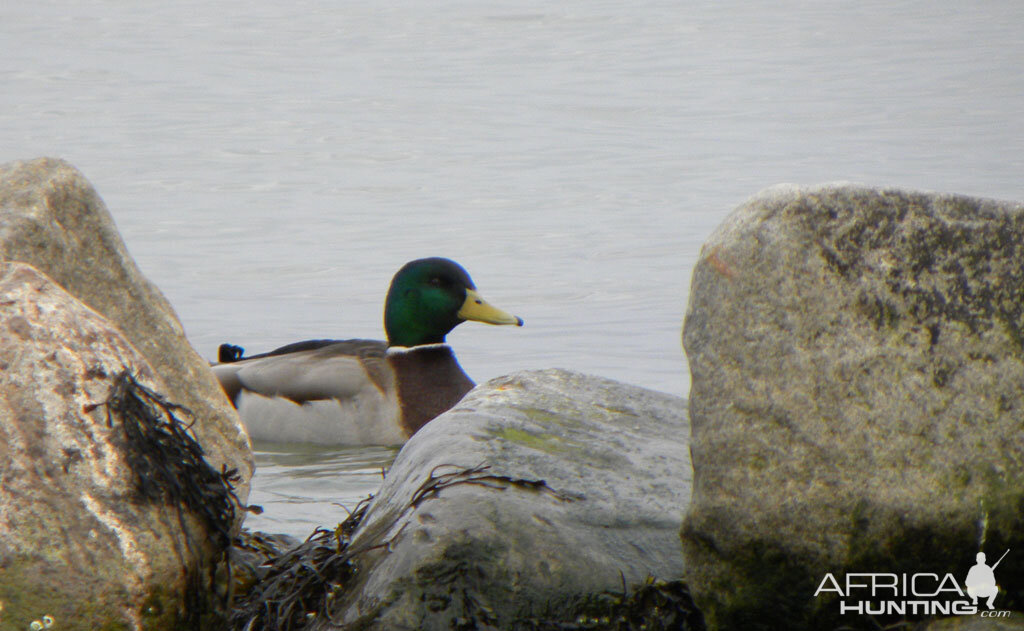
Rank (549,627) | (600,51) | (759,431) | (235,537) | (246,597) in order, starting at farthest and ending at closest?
1. (600,51)
2. (235,537)
3. (246,597)
4. (549,627)
5. (759,431)

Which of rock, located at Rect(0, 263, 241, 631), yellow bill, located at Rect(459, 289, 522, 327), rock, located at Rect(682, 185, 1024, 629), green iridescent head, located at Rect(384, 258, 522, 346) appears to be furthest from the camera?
green iridescent head, located at Rect(384, 258, 522, 346)

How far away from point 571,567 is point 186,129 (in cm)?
1979

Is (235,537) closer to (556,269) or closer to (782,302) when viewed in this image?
(782,302)

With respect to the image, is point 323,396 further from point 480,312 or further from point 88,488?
point 88,488

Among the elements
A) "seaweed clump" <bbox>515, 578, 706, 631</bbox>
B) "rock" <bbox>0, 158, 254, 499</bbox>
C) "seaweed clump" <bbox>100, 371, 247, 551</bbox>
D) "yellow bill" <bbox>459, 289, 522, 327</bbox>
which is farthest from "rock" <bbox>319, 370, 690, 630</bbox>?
"yellow bill" <bbox>459, 289, 522, 327</bbox>

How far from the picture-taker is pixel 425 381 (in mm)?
9391

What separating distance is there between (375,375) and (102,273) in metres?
4.14

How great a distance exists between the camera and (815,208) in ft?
13.0

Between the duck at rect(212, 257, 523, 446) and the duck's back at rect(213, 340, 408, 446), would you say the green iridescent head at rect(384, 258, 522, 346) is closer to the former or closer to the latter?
the duck at rect(212, 257, 523, 446)

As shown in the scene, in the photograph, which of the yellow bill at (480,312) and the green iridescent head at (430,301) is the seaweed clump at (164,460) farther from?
the green iridescent head at (430,301)

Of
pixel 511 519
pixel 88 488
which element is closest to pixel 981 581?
pixel 511 519

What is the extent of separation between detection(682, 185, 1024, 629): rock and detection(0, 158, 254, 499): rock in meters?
2.13

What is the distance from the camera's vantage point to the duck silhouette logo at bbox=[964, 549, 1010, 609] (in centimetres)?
383

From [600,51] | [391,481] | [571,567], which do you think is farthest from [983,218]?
[600,51]
